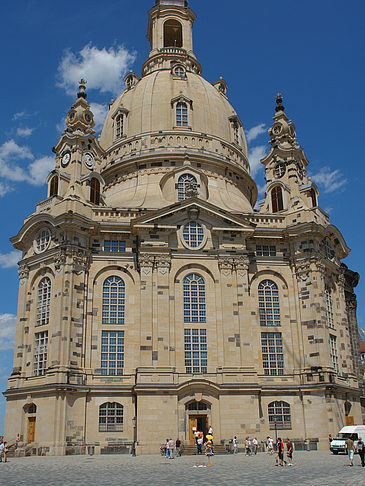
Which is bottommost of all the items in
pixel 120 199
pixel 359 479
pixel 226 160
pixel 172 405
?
pixel 359 479

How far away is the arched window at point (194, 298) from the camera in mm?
47562

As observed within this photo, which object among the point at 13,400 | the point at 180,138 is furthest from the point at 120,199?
the point at 13,400

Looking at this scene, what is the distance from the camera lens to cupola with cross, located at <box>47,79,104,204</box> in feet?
170

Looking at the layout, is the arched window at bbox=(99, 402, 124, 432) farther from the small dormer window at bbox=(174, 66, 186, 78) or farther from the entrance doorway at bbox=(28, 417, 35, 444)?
the small dormer window at bbox=(174, 66, 186, 78)

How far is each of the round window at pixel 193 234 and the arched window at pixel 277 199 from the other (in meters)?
10.4

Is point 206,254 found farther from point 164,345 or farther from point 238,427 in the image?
point 238,427

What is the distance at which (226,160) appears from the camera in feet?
196

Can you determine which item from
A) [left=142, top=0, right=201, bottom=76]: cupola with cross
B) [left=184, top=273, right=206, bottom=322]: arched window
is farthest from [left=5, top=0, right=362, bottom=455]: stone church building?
[left=142, top=0, right=201, bottom=76]: cupola with cross

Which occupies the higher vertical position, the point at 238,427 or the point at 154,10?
the point at 154,10

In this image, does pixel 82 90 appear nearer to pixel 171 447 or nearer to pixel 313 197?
pixel 313 197

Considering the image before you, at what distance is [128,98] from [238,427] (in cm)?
3983

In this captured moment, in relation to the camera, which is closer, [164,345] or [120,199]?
[164,345]

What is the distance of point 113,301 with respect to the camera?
47812mm

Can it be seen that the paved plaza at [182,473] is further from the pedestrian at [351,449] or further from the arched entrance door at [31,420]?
the arched entrance door at [31,420]
